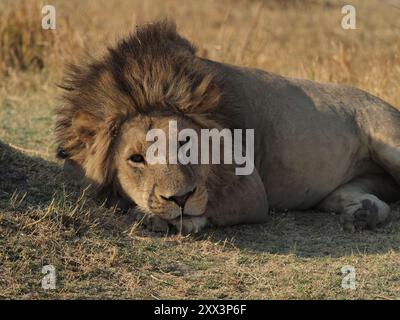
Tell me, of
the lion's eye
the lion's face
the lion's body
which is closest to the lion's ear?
the lion's face

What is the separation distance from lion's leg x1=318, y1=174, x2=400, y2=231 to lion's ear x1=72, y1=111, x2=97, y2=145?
5.22 ft

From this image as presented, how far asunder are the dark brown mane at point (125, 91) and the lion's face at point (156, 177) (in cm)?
8

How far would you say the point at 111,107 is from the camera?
476cm

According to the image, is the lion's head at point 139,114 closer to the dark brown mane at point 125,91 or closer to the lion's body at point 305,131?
the dark brown mane at point 125,91

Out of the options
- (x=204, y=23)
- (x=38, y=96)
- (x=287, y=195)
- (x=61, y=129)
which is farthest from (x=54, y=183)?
(x=204, y=23)

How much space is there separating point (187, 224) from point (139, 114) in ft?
2.07

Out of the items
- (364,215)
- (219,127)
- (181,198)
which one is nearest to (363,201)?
(364,215)

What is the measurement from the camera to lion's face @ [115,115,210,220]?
175 inches

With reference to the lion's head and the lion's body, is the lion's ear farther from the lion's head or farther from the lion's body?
the lion's body

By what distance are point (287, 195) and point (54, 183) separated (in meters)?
1.42

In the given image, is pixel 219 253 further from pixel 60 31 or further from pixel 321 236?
pixel 60 31

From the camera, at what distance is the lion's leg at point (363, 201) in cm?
531

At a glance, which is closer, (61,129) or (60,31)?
(61,129)

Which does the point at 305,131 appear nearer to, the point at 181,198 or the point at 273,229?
the point at 273,229
